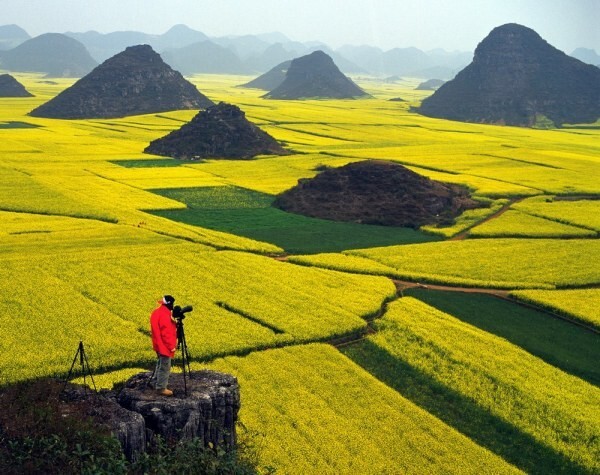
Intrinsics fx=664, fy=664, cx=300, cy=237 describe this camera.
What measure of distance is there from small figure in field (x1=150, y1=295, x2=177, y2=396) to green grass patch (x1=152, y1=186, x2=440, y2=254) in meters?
26.7

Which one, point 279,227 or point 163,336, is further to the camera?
point 279,227

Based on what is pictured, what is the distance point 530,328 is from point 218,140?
225 ft

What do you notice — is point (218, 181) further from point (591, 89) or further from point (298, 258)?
point (591, 89)

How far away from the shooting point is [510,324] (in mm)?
33281

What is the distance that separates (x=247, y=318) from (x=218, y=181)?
42.4 metres

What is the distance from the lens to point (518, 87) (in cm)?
17238

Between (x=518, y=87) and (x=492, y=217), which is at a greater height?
(x=518, y=87)

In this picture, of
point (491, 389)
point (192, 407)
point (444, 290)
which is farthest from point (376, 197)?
point (192, 407)

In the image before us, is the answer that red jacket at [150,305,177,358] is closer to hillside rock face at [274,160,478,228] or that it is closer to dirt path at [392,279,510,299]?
dirt path at [392,279,510,299]

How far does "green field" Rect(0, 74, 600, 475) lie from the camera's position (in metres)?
22.2

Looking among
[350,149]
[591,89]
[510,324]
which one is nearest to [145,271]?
[510,324]

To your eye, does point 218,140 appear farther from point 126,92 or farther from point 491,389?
point 491,389

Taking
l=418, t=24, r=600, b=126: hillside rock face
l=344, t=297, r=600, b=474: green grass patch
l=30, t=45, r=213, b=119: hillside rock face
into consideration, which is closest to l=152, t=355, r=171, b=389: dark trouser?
l=344, t=297, r=600, b=474: green grass patch

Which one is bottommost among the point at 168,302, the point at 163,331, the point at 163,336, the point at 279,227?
the point at 279,227
